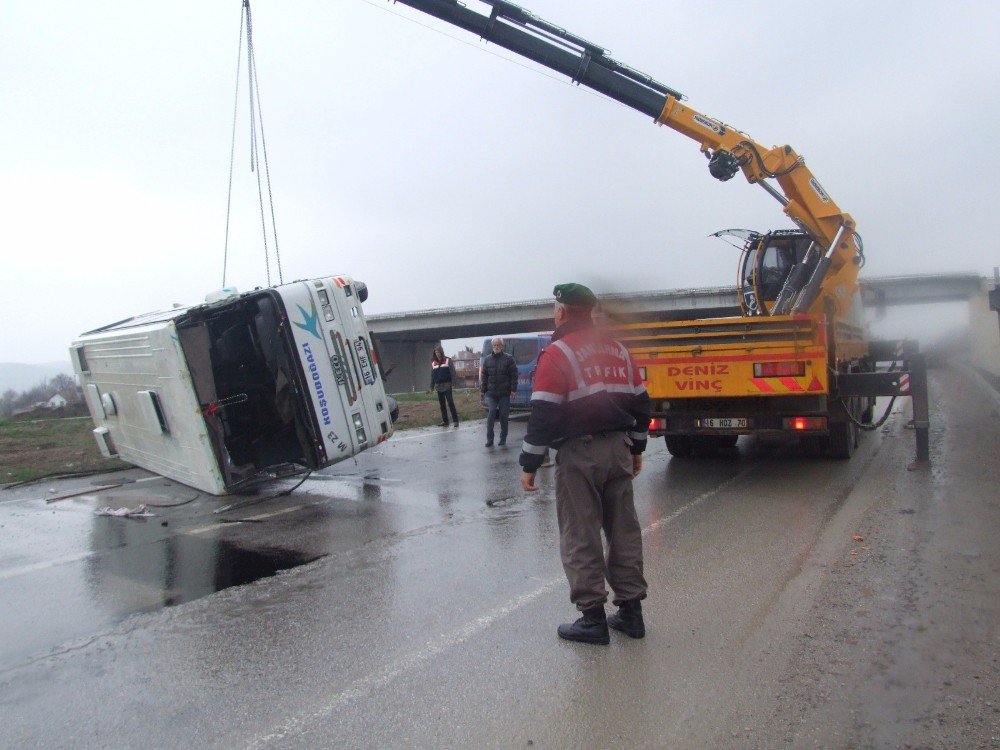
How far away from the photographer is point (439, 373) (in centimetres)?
1627

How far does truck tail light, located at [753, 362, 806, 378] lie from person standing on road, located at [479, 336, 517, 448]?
5158 millimetres

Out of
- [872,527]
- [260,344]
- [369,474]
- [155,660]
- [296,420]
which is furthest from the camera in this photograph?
[369,474]

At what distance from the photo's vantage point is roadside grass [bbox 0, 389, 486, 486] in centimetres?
1098

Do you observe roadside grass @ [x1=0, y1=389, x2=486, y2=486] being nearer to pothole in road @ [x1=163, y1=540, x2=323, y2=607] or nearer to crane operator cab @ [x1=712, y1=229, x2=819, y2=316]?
pothole in road @ [x1=163, y1=540, x2=323, y2=607]

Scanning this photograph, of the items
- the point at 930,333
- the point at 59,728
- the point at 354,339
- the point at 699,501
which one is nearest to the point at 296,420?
the point at 354,339

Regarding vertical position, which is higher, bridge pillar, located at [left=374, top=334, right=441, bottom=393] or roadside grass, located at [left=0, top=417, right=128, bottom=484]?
roadside grass, located at [left=0, top=417, right=128, bottom=484]

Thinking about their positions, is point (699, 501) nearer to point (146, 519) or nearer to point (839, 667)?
point (839, 667)

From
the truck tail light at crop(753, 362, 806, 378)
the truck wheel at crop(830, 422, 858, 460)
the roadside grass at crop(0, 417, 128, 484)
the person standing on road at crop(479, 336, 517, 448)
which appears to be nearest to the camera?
the truck tail light at crop(753, 362, 806, 378)

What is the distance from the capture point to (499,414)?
43.3 ft

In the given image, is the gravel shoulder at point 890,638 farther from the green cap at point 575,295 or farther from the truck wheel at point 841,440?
the truck wheel at point 841,440

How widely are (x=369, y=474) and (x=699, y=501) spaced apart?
15.4 ft

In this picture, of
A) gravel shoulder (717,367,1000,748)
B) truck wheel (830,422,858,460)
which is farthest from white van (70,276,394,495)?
truck wheel (830,422,858,460)

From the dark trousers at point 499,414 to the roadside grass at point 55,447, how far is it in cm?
367

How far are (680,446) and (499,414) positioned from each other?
376 centimetres
